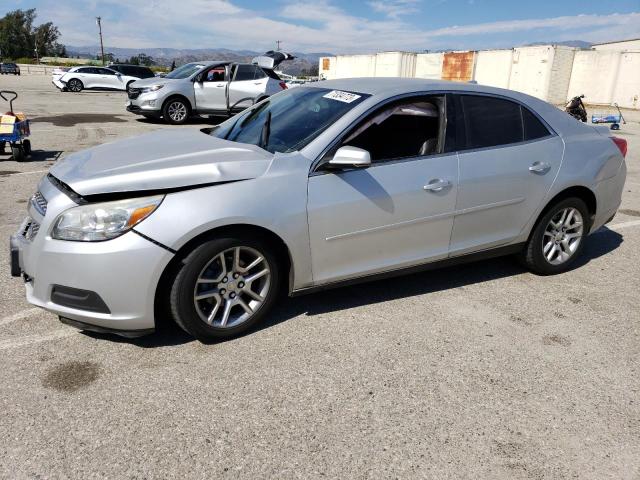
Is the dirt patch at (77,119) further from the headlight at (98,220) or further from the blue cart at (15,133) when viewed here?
the headlight at (98,220)

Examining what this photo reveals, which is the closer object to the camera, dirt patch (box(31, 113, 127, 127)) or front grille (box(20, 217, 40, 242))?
front grille (box(20, 217, 40, 242))

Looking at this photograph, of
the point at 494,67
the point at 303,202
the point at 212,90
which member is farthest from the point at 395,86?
the point at 494,67

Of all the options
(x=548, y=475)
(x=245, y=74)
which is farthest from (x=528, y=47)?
(x=548, y=475)

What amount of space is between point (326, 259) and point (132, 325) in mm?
1215

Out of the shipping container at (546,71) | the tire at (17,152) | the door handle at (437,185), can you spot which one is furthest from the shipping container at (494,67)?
the door handle at (437,185)

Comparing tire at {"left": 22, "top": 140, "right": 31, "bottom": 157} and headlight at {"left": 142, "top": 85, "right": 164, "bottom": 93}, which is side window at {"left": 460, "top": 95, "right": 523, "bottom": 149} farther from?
headlight at {"left": 142, "top": 85, "right": 164, "bottom": 93}

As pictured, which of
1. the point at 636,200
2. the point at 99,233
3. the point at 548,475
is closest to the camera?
the point at 548,475

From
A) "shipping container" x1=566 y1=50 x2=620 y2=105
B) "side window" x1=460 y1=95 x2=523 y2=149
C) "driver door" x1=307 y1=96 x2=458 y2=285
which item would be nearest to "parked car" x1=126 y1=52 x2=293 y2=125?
"side window" x1=460 y1=95 x2=523 y2=149

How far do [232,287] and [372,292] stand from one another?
49.3 inches

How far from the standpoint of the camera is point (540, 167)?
12.9 ft

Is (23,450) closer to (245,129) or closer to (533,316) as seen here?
(245,129)

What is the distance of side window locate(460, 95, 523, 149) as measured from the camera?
3.71m

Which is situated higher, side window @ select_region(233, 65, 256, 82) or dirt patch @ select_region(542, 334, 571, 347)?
side window @ select_region(233, 65, 256, 82)

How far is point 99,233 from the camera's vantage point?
2699 millimetres
